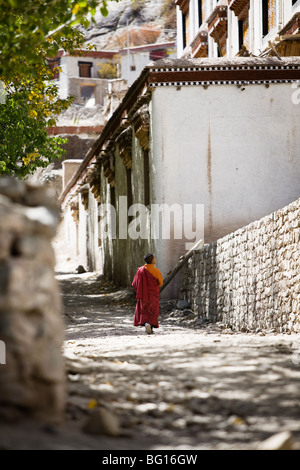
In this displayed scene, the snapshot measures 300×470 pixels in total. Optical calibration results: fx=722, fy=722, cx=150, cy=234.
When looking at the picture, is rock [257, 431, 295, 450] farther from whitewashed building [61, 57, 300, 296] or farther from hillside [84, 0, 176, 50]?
hillside [84, 0, 176, 50]

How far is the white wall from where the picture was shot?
50.5 feet

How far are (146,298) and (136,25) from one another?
1992 inches

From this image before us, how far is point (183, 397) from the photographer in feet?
15.9

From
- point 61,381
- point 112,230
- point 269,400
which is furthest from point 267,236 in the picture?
point 112,230

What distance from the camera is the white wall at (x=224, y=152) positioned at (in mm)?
15391

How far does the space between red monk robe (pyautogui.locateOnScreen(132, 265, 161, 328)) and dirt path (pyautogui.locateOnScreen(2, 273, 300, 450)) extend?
3.36 meters

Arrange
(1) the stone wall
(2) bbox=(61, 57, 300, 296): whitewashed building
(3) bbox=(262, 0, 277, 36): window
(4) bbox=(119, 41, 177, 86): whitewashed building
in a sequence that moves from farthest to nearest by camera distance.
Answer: (4) bbox=(119, 41, 177, 86): whitewashed building, (3) bbox=(262, 0, 277, 36): window, (2) bbox=(61, 57, 300, 296): whitewashed building, (1) the stone wall

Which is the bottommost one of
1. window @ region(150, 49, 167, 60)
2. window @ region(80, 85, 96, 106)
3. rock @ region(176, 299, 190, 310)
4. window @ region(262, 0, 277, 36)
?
rock @ region(176, 299, 190, 310)

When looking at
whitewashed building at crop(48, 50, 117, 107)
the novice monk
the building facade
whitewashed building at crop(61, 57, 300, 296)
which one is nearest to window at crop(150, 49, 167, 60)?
whitewashed building at crop(48, 50, 117, 107)

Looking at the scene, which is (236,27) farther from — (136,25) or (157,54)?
(136,25)

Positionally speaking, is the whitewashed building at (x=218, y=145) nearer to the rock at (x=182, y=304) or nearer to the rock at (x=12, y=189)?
the rock at (x=182, y=304)

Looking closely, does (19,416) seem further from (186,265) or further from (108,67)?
(108,67)

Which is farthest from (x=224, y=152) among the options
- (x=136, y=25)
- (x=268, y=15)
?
(x=136, y=25)

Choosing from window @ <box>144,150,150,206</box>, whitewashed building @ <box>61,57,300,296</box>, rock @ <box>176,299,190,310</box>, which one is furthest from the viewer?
window @ <box>144,150,150,206</box>
